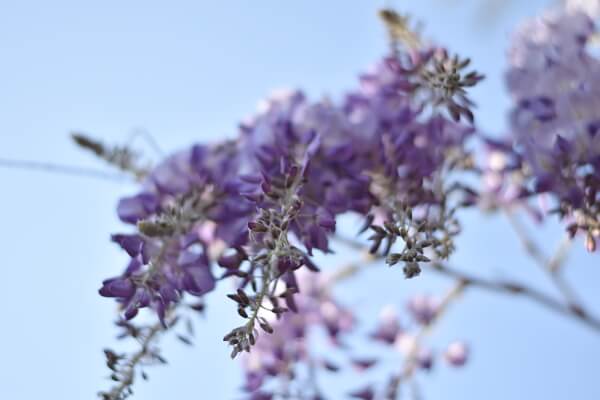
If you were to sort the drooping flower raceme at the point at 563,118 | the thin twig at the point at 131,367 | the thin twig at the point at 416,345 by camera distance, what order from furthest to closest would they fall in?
the thin twig at the point at 416,345
the drooping flower raceme at the point at 563,118
the thin twig at the point at 131,367

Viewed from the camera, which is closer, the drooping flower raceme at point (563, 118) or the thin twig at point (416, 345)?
the drooping flower raceme at point (563, 118)

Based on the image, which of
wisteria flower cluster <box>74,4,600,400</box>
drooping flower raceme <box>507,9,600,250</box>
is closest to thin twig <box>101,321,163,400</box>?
wisteria flower cluster <box>74,4,600,400</box>

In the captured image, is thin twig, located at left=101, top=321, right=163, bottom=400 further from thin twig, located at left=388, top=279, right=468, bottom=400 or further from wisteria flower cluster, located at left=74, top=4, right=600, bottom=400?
thin twig, located at left=388, top=279, right=468, bottom=400

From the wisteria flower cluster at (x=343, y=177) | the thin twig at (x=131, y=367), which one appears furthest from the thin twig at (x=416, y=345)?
the thin twig at (x=131, y=367)

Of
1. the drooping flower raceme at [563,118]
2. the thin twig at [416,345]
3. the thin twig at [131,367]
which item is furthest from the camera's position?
the thin twig at [416,345]

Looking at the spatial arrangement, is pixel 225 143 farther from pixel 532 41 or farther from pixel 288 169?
pixel 532 41

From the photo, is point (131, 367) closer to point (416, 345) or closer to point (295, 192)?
point (295, 192)

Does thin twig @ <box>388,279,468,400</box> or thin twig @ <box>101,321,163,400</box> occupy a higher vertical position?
thin twig @ <box>388,279,468,400</box>

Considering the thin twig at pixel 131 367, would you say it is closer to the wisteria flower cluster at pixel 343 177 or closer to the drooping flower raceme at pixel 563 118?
the wisteria flower cluster at pixel 343 177

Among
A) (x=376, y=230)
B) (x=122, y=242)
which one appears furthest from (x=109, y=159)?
(x=376, y=230)

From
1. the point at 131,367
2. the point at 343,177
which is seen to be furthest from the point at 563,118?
the point at 131,367
